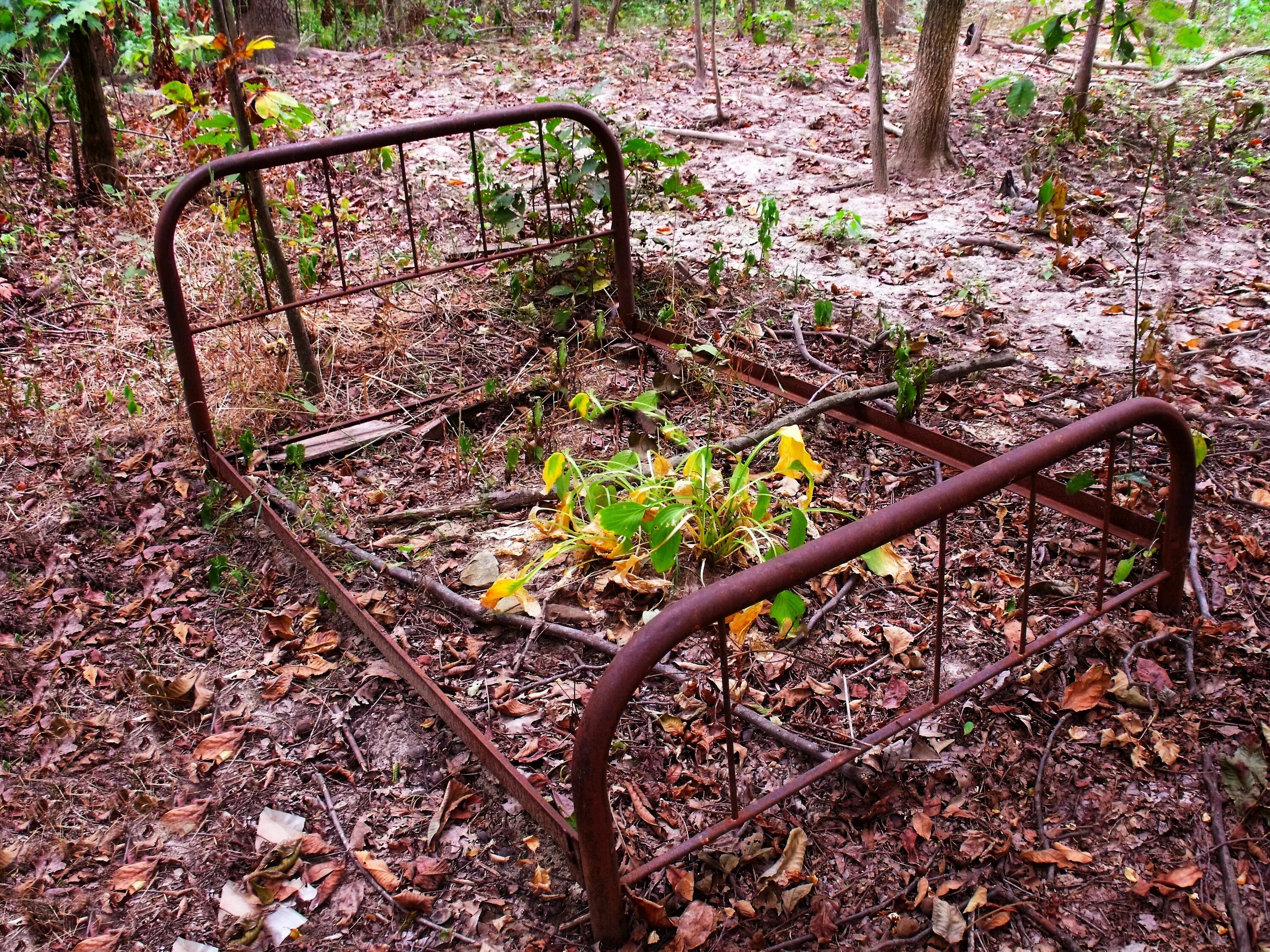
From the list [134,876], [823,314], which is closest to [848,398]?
[823,314]

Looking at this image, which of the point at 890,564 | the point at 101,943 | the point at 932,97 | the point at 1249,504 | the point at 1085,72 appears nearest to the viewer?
the point at 101,943

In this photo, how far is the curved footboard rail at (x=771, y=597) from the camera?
1.80 metres

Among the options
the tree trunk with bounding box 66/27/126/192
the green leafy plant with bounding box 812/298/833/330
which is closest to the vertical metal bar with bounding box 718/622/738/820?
the green leafy plant with bounding box 812/298/833/330

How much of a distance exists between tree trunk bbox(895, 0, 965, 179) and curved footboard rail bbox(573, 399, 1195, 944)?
4799 mm

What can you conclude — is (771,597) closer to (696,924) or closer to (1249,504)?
(696,924)

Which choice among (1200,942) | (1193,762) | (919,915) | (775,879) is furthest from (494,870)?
(1193,762)

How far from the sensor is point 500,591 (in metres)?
3.03

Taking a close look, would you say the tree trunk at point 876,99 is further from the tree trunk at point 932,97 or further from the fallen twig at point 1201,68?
the fallen twig at point 1201,68

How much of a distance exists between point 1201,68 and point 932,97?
352 centimetres

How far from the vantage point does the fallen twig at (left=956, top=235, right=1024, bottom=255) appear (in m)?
5.61

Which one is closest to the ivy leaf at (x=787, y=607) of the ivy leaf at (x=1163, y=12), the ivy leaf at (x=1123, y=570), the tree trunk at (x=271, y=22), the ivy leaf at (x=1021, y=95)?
the ivy leaf at (x=1123, y=570)

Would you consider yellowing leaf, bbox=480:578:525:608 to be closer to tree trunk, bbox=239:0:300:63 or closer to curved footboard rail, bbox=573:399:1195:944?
curved footboard rail, bbox=573:399:1195:944

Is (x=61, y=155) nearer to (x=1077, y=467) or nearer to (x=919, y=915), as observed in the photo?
(x=1077, y=467)

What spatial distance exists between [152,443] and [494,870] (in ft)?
9.04
